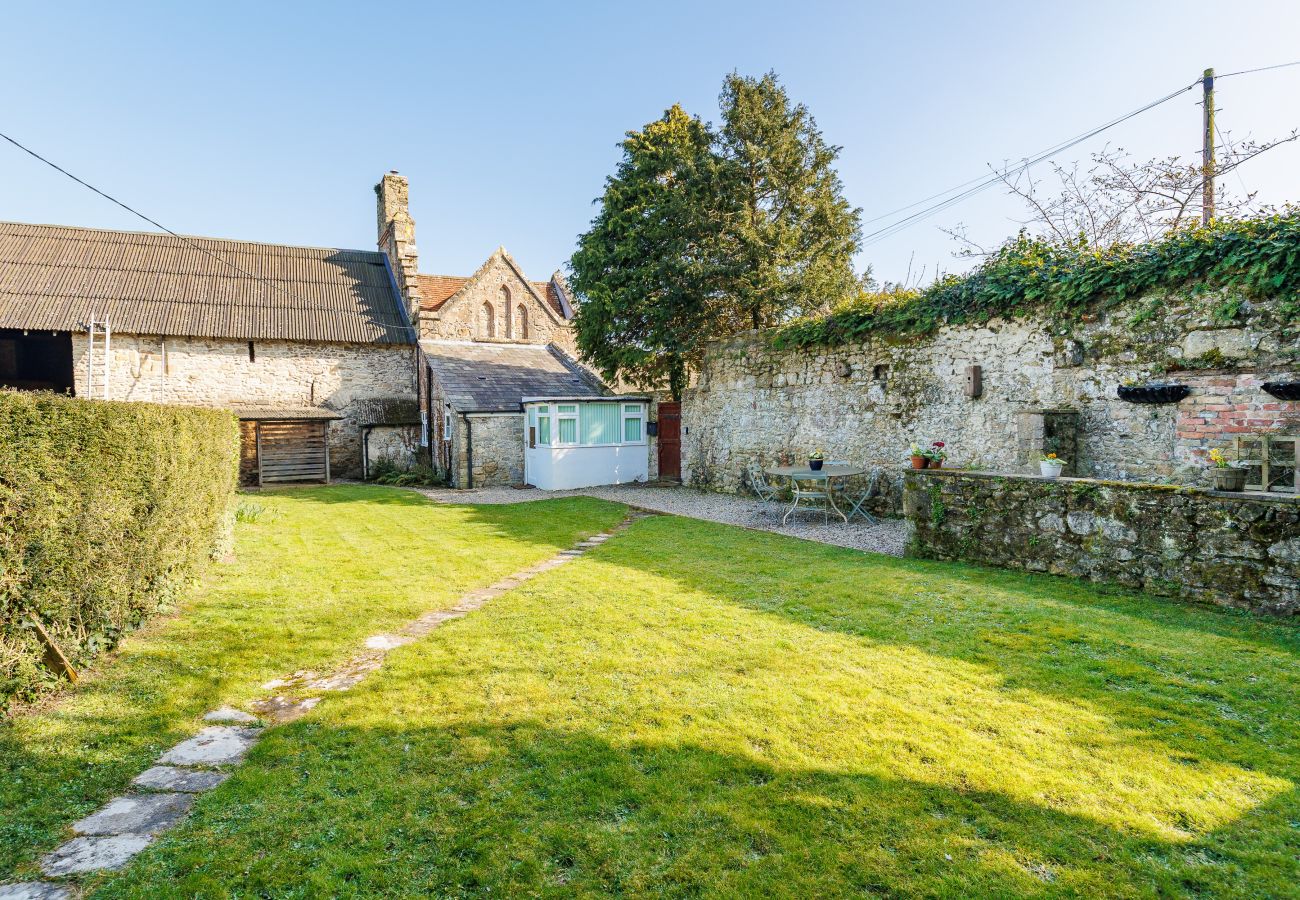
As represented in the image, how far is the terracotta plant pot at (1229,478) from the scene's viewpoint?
574 centimetres

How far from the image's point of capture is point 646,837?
273 cm

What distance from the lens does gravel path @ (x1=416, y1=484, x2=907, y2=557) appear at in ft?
31.8

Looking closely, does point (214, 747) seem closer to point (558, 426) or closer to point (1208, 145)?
point (558, 426)

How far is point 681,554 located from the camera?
8.67 metres

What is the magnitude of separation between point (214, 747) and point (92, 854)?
913 mm

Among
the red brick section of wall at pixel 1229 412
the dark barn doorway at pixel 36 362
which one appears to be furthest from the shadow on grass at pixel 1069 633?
the dark barn doorway at pixel 36 362

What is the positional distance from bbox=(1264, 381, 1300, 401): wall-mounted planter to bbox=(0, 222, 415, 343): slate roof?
22315 mm

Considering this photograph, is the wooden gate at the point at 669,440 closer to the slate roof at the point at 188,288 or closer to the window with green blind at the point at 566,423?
the window with green blind at the point at 566,423

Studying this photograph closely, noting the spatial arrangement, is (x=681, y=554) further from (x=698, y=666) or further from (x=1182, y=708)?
(x=1182, y=708)

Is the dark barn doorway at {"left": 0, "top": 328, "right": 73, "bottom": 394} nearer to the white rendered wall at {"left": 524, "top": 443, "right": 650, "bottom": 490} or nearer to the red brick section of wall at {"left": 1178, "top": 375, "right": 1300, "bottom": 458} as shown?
the white rendered wall at {"left": 524, "top": 443, "right": 650, "bottom": 490}

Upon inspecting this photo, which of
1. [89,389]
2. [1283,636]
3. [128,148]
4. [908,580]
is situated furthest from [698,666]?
[89,389]

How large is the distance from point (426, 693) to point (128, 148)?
A: 10.3 meters

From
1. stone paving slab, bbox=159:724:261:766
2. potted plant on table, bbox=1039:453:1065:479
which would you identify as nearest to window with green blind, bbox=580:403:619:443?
potted plant on table, bbox=1039:453:1065:479

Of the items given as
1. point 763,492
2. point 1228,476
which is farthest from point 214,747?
point 763,492
